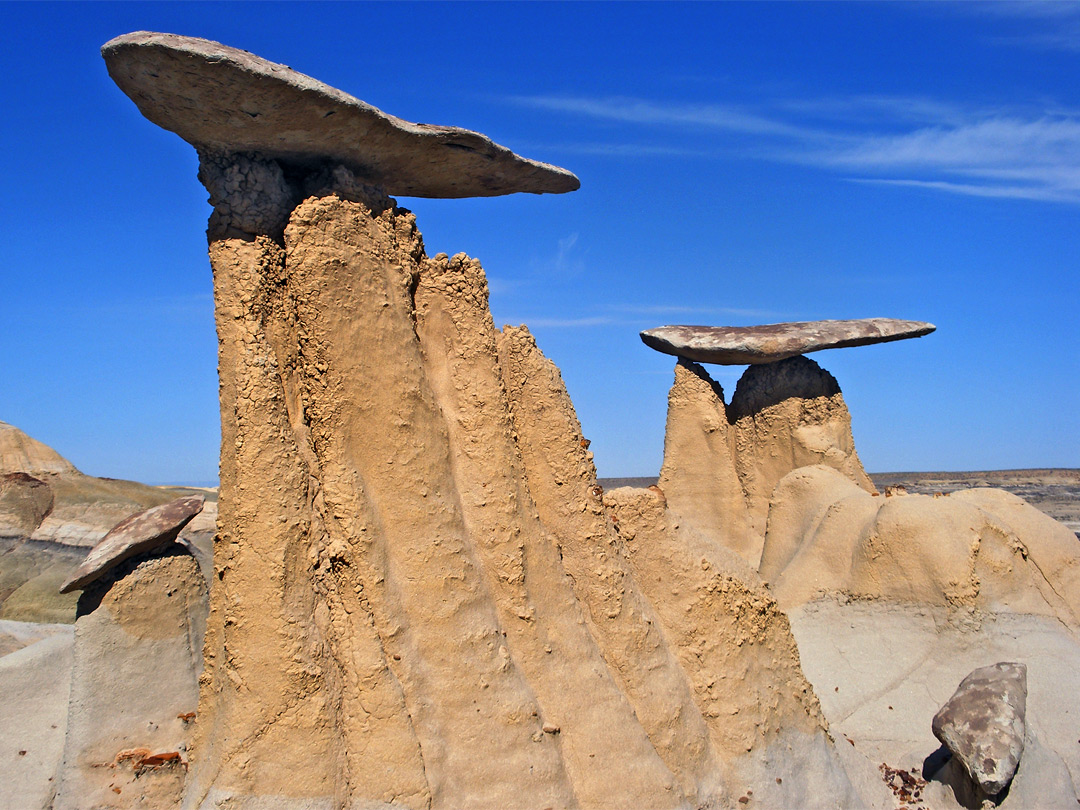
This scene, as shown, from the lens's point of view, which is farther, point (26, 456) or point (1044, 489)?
point (1044, 489)

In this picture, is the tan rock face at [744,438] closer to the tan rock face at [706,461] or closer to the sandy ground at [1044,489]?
the tan rock face at [706,461]

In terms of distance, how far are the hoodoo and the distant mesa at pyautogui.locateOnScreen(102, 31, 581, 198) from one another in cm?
1

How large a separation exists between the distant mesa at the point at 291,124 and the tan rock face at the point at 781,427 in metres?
6.30

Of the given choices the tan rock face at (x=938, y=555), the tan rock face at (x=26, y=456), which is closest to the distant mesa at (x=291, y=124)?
the tan rock face at (x=938, y=555)

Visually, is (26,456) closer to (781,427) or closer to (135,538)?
(135,538)

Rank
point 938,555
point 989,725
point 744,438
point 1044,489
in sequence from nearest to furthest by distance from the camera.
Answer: point 989,725 < point 938,555 < point 744,438 < point 1044,489

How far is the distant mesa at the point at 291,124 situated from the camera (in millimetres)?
3602

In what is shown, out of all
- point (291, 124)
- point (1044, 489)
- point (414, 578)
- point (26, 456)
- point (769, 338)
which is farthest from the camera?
point (1044, 489)

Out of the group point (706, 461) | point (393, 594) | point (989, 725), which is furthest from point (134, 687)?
point (706, 461)

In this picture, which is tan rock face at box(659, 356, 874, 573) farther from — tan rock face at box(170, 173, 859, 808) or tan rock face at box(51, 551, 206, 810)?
tan rock face at box(51, 551, 206, 810)

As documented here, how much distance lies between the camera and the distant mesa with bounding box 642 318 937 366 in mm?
10258

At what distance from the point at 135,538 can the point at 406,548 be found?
75.1 inches

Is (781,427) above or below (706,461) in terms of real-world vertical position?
above

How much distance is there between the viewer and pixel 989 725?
5.48 meters
